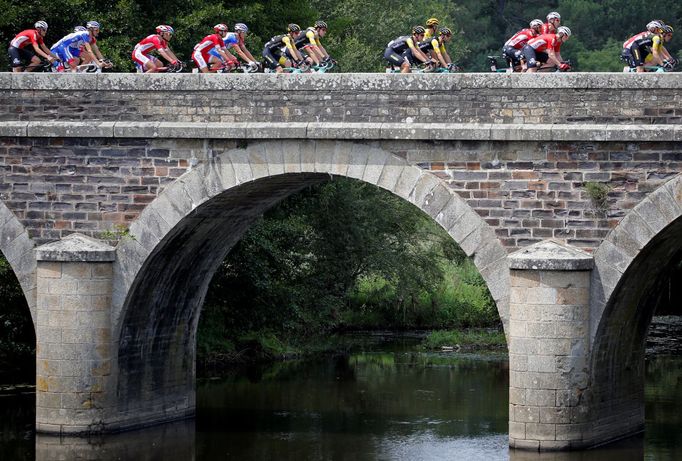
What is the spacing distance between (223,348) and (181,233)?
7770 mm

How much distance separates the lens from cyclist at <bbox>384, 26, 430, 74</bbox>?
743 inches

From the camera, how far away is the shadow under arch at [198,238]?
17172 mm

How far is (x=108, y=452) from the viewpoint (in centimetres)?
1792

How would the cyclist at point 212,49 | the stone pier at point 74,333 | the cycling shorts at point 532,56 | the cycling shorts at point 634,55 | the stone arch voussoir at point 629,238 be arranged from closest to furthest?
the stone arch voussoir at point 629,238, the cycling shorts at point 634,55, the cycling shorts at point 532,56, the stone pier at point 74,333, the cyclist at point 212,49

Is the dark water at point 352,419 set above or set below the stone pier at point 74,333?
below

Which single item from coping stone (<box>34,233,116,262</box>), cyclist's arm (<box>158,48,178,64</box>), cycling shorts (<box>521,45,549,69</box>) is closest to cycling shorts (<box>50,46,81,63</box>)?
cyclist's arm (<box>158,48,178,64</box>)

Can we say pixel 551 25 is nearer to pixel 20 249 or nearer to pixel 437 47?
pixel 437 47

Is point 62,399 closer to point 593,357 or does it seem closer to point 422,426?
point 422,426

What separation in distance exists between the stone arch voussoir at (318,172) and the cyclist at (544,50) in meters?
1.98

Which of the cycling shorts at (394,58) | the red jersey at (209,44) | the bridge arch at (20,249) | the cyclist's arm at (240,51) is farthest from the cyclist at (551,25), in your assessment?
the bridge arch at (20,249)

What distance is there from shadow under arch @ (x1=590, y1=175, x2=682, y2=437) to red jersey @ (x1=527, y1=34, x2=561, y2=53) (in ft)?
8.40

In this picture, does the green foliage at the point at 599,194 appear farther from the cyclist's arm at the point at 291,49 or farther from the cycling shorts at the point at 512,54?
the cyclist's arm at the point at 291,49

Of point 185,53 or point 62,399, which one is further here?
point 185,53

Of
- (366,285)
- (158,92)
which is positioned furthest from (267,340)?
(158,92)
